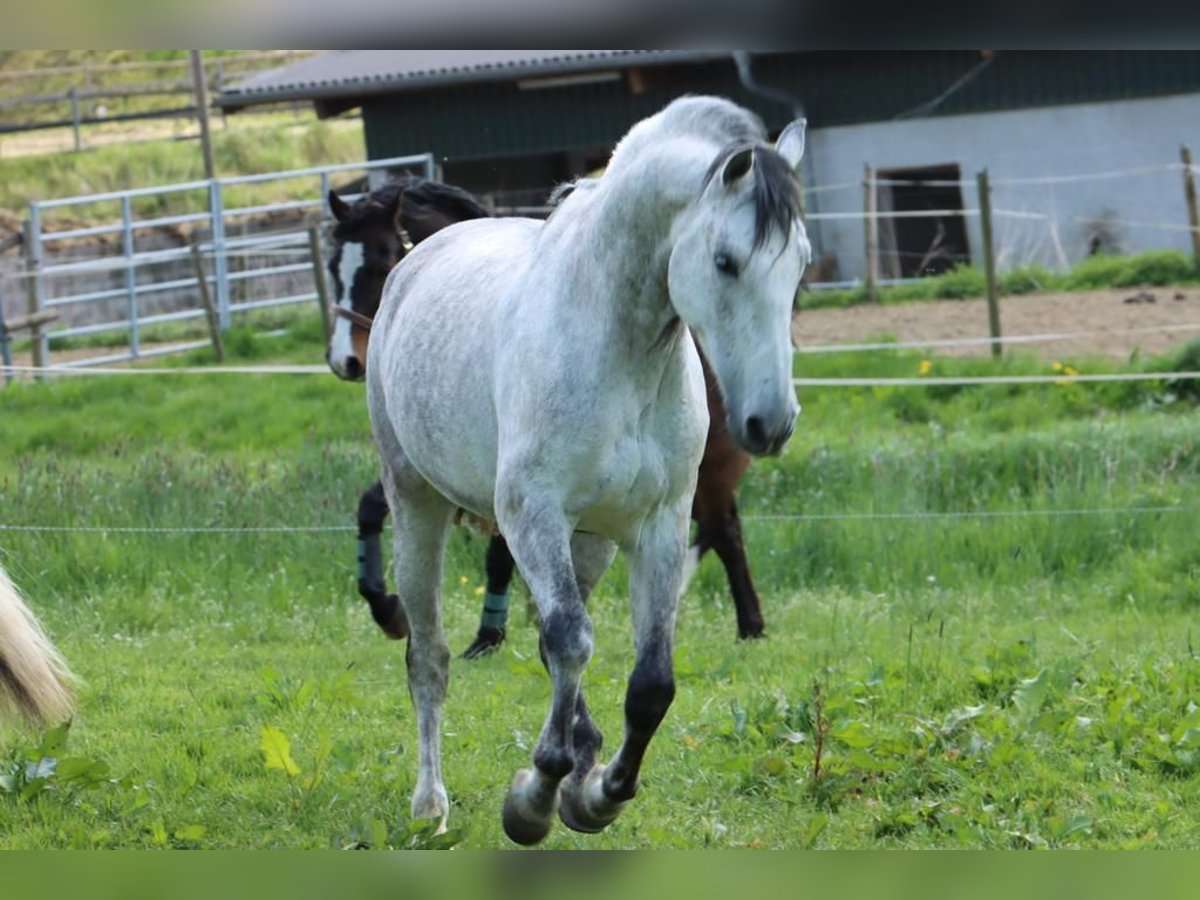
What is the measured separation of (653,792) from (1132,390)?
24.5 ft

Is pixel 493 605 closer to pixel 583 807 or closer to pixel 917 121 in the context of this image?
pixel 583 807

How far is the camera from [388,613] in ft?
22.1

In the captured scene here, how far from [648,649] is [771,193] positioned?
120 centimetres

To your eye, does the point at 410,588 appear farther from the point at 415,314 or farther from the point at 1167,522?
the point at 1167,522

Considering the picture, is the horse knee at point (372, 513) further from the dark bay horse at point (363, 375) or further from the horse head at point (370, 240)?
the horse head at point (370, 240)

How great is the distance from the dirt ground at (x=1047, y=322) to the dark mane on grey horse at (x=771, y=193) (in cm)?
1016

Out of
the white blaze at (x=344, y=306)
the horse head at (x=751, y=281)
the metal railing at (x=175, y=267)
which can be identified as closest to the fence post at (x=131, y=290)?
the metal railing at (x=175, y=267)

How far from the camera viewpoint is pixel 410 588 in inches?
204

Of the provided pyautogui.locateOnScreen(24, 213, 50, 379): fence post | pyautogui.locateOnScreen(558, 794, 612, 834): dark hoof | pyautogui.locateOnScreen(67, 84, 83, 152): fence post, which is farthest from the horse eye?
pyautogui.locateOnScreen(67, 84, 83, 152): fence post

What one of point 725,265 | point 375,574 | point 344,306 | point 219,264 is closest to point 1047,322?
point 344,306

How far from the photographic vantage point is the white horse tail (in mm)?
4781

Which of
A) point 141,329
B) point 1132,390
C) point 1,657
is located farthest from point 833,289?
point 1,657

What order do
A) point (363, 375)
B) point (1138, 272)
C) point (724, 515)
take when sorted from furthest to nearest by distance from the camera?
1. point (1138, 272)
2. point (724, 515)
3. point (363, 375)

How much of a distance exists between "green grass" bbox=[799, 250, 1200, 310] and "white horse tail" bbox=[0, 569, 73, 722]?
41.7ft
